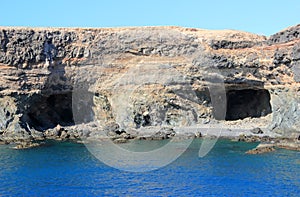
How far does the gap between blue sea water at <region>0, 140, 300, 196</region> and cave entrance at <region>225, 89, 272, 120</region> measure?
1989 cm

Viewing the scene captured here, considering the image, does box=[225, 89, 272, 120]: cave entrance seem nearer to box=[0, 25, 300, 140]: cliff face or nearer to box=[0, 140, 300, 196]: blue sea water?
box=[0, 25, 300, 140]: cliff face

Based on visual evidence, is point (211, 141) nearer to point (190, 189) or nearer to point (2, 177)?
point (190, 189)

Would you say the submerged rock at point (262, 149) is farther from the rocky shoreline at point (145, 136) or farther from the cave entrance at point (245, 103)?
the cave entrance at point (245, 103)

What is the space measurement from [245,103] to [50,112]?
93.0ft

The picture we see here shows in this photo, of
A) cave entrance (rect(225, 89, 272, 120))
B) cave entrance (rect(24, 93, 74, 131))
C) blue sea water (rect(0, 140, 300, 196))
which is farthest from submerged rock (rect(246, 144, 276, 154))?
cave entrance (rect(24, 93, 74, 131))

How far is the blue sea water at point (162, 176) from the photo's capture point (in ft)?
80.0

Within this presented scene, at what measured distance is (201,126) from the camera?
5294 centimetres

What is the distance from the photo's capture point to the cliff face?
51500mm

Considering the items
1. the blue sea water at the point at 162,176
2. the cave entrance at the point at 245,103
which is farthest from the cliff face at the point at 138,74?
the blue sea water at the point at 162,176

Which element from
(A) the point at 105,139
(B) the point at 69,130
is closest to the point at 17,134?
(B) the point at 69,130

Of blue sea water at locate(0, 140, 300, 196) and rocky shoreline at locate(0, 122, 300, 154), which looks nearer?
Answer: blue sea water at locate(0, 140, 300, 196)

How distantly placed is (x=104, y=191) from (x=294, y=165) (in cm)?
1519

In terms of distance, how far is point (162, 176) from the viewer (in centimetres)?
2820

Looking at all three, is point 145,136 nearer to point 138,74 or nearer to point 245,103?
point 138,74
